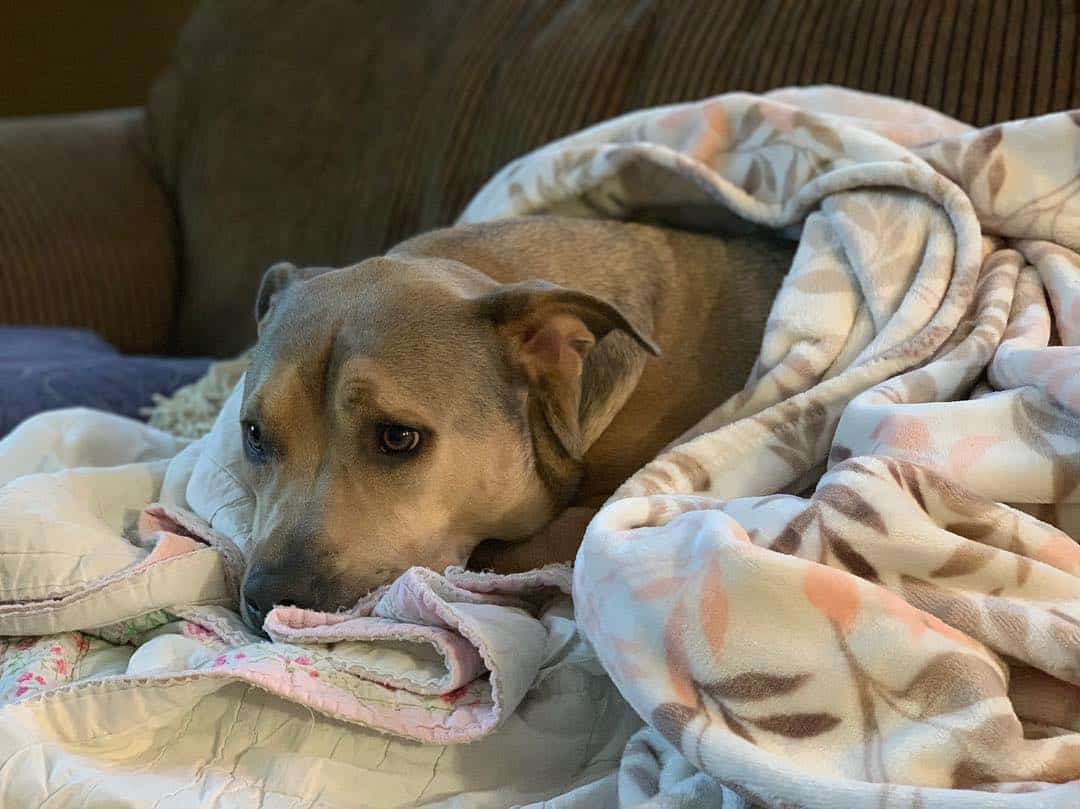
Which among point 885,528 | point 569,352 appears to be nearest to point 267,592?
point 569,352

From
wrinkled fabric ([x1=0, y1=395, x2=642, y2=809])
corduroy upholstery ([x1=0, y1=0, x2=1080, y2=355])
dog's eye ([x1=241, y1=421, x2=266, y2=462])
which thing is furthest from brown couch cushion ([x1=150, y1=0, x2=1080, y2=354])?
wrinkled fabric ([x1=0, y1=395, x2=642, y2=809])

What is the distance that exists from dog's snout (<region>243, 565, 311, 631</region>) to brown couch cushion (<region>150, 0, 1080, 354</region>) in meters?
1.18

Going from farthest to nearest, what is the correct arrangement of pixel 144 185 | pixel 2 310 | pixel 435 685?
pixel 144 185, pixel 2 310, pixel 435 685

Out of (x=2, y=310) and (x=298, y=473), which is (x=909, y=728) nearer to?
(x=298, y=473)

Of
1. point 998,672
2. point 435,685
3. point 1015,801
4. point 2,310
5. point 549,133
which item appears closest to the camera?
point 1015,801

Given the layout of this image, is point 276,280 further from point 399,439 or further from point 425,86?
point 425,86

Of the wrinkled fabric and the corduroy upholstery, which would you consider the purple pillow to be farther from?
the wrinkled fabric

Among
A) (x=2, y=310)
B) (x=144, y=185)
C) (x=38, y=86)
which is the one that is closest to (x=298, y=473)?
(x=2, y=310)

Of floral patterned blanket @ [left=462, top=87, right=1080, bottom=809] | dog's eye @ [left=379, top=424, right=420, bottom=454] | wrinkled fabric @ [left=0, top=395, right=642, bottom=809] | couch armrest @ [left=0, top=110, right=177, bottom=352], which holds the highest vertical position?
floral patterned blanket @ [left=462, top=87, right=1080, bottom=809]

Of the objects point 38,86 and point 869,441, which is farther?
point 38,86

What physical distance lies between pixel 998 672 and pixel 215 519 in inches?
37.1

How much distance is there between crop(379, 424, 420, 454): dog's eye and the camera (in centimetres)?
128

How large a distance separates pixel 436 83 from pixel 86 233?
0.94m

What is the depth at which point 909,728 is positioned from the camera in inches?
33.6
